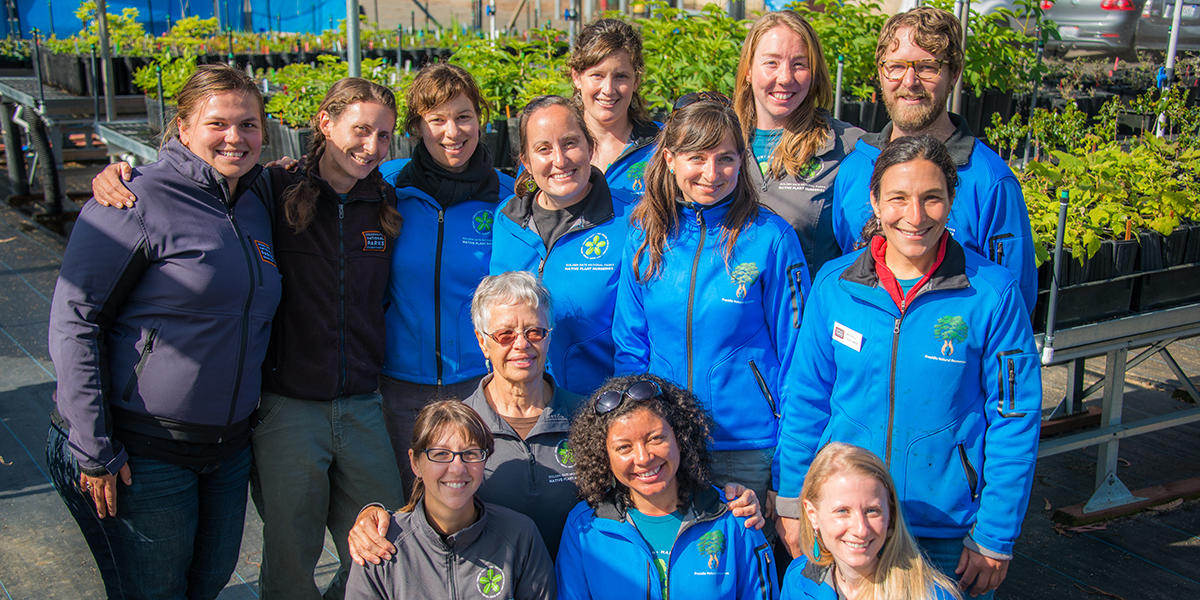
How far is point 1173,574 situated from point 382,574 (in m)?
3.23

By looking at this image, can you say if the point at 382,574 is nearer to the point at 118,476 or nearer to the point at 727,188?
the point at 118,476

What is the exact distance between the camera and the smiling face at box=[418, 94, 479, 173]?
3.15m

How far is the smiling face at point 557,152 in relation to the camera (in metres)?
2.98

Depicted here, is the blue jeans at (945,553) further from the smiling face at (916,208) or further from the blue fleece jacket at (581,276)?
the blue fleece jacket at (581,276)

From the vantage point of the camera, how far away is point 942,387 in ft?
8.13

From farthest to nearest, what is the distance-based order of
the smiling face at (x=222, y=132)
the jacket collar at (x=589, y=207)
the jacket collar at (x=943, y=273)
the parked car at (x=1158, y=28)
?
the parked car at (x=1158, y=28), the jacket collar at (x=589, y=207), the smiling face at (x=222, y=132), the jacket collar at (x=943, y=273)

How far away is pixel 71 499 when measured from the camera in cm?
266

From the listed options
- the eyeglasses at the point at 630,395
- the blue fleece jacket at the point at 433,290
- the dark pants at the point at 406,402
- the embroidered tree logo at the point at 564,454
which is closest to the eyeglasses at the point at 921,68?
the eyeglasses at the point at 630,395

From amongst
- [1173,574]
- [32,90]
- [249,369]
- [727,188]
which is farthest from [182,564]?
[32,90]

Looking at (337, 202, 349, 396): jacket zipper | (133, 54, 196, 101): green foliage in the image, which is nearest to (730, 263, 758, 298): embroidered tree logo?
(337, 202, 349, 396): jacket zipper

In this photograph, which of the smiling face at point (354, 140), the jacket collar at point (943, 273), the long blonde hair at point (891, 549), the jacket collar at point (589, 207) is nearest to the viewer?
the long blonde hair at point (891, 549)

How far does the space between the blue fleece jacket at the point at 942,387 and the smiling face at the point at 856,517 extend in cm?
20

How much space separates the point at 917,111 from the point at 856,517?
1316mm

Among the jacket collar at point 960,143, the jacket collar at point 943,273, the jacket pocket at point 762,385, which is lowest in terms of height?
the jacket pocket at point 762,385
